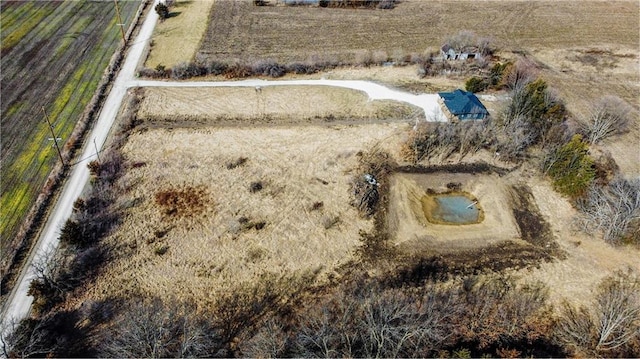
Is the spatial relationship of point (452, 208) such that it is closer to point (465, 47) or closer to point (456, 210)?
point (456, 210)

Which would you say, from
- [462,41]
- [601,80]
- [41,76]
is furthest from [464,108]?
[41,76]

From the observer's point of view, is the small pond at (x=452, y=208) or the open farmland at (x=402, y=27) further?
the open farmland at (x=402, y=27)

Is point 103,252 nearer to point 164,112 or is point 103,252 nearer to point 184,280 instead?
point 184,280

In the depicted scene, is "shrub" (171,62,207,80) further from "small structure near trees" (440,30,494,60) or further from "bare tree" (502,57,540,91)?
"bare tree" (502,57,540,91)

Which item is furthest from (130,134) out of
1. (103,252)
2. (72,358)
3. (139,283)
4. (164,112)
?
(72,358)

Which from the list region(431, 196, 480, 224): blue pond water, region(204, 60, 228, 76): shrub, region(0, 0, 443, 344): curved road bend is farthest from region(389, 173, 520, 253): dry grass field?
region(204, 60, 228, 76): shrub

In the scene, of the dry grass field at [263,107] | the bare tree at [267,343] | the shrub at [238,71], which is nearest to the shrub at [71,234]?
the bare tree at [267,343]

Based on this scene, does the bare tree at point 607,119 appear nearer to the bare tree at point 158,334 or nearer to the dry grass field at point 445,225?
the dry grass field at point 445,225
